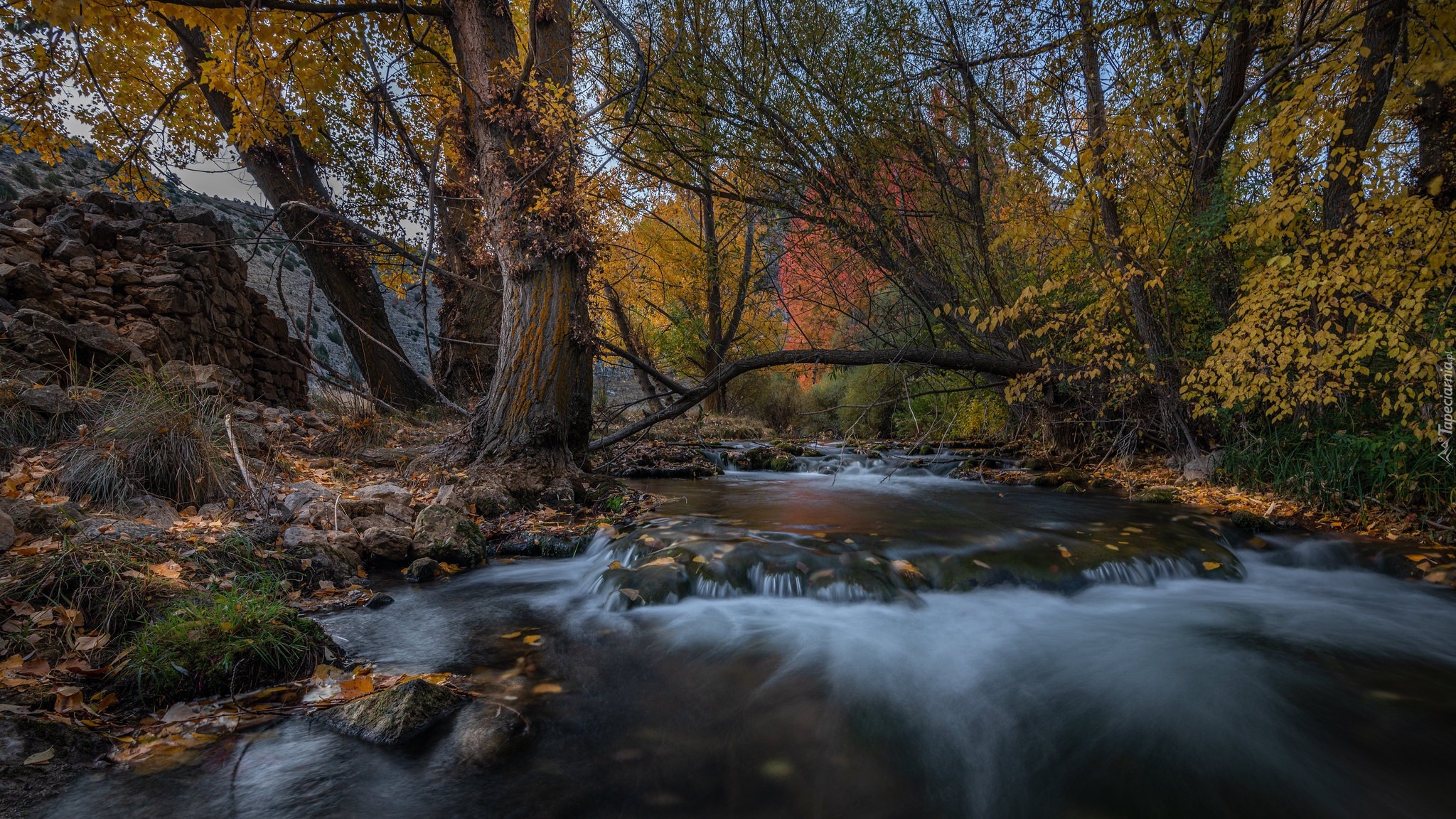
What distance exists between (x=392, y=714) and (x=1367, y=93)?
282 inches

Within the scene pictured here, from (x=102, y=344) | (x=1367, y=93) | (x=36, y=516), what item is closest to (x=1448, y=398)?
(x=1367, y=93)

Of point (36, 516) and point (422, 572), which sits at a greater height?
point (36, 516)

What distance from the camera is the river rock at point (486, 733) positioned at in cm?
219

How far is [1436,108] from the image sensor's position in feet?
13.7

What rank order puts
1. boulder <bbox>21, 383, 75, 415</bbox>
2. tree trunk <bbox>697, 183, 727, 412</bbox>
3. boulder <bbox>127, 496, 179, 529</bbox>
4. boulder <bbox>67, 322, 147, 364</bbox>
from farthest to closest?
tree trunk <bbox>697, 183, 727, 412</bbox> < boulder <bbox>67, 322, 147, 364</bbox> < boulder <bbox>21, 383, 75, 415</bbox> < boulder <bbox>127, 496, 179, 529</bbox>

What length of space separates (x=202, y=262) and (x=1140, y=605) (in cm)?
1002

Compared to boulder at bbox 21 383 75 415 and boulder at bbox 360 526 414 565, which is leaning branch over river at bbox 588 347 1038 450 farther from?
boulder at bbox 21 383 75 415

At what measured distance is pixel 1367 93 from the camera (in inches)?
170

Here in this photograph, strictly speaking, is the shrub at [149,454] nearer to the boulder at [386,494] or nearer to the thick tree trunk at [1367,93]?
the boulder at [386,494]

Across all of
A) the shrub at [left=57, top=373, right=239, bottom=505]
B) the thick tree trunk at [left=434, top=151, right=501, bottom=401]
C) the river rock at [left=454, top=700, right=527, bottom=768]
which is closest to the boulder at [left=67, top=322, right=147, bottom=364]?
the shrub at [left=57, top=373, right=239, bottom=505]

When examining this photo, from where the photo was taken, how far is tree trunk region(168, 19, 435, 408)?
8.74 meters

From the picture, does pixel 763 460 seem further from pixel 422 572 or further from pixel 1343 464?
pixel 1343 464

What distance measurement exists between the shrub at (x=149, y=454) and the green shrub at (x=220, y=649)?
1.83 meters

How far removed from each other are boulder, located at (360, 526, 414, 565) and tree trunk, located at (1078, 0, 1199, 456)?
6.74 m
